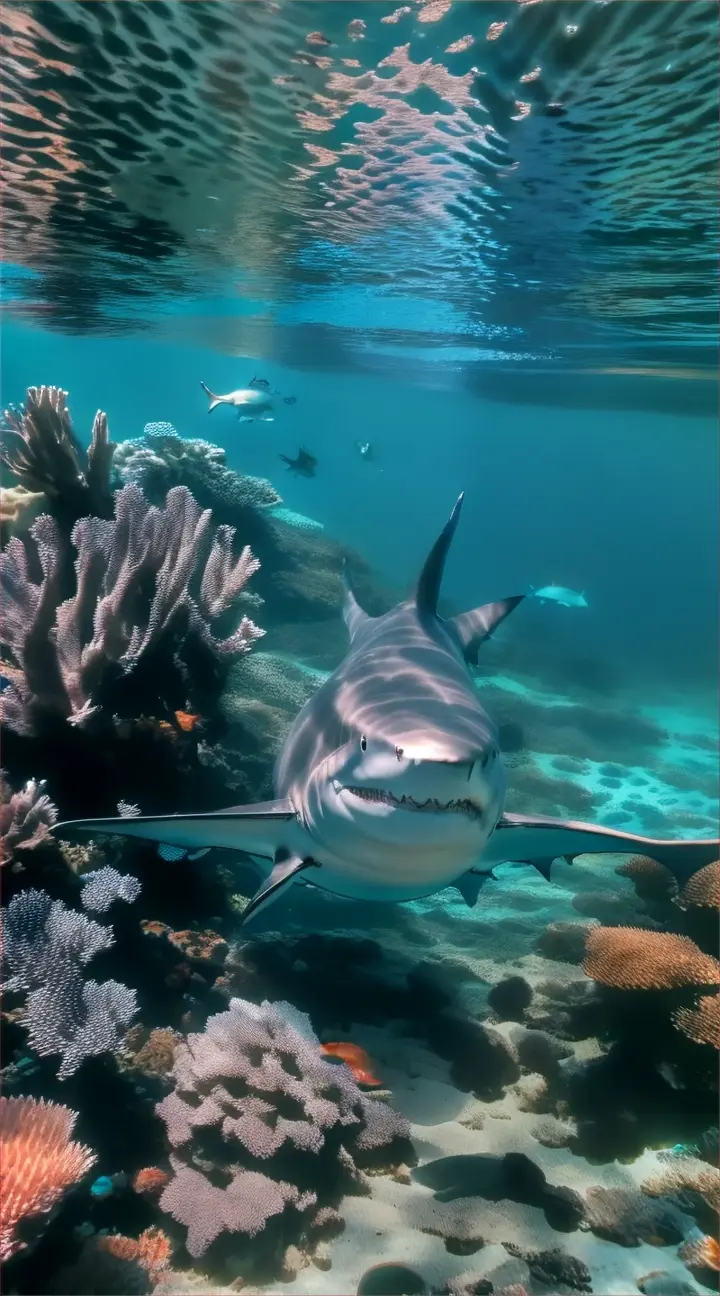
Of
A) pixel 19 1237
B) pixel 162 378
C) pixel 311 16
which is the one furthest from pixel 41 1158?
pixel 162 378

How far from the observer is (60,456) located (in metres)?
6.61

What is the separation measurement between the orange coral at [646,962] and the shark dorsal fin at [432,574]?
3.12m

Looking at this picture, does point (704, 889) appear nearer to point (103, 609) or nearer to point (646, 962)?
point (646, 962)

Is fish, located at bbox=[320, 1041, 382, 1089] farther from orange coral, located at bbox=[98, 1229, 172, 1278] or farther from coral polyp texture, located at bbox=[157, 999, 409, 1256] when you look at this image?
orange coral, located at bbox=[98, 1229, 172, 1278]

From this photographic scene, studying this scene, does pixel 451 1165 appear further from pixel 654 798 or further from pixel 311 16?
pixel 654 798

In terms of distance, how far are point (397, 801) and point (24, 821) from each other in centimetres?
268

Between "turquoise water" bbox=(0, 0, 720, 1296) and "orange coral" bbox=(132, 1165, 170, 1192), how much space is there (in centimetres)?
2

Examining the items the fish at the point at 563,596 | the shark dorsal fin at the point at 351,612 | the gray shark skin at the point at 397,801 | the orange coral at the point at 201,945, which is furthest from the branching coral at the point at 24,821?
the fish at the point at 563,596

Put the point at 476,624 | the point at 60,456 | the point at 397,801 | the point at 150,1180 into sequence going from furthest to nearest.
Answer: the point at 60,456 < the point at 476,624 < the point at 150,1180 < the point at 397,801

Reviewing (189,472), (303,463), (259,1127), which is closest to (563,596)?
Answer: (303,463)

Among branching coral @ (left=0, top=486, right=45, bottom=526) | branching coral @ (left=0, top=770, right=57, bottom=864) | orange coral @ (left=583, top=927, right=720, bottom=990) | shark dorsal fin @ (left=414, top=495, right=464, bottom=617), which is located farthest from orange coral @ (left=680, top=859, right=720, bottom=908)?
branching coral @ (left=0, top=486, right=45, bottom=526)

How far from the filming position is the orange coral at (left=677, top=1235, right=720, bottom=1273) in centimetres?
376

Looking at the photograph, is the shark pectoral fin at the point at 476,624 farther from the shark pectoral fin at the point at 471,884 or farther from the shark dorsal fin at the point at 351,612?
the shark pectoral fin at the point at 471,884

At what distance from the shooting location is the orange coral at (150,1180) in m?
3.77
